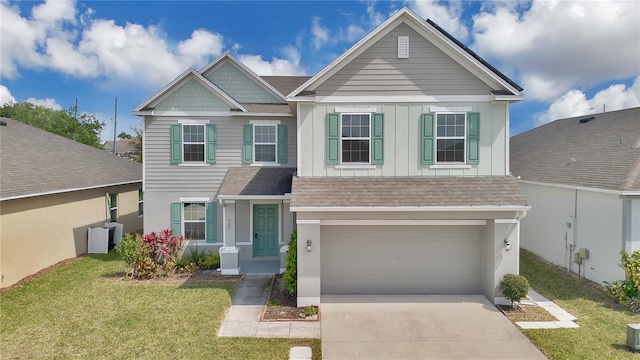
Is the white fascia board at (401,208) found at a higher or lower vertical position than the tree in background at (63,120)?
lower

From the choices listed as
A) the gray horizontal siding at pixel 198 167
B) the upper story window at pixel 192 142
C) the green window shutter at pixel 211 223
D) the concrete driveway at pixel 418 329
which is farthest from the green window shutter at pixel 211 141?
the concrete driveway at pixel 418 329

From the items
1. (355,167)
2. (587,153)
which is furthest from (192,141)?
(587,153)

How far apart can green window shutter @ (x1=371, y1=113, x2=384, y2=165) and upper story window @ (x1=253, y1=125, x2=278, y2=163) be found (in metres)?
4.72

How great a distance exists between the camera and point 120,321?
7.93 meters

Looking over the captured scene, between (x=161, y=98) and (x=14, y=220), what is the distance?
615cm

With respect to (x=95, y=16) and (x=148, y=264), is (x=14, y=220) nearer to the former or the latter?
(x=148, y=264)

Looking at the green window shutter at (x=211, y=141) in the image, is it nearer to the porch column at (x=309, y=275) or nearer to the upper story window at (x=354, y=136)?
the upper story window at (x=354, y=136)

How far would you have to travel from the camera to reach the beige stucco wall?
10.3 meters

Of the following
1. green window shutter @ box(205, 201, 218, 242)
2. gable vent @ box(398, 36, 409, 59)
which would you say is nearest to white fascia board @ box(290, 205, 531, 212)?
gable vent @ box(398, 36, 409, 59)

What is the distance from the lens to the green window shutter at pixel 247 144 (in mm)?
12984

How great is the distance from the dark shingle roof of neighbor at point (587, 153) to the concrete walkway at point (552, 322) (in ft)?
13.0

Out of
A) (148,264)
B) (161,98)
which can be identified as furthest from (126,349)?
(161,98)

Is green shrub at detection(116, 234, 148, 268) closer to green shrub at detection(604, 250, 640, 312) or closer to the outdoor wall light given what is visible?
the outdoor wall light

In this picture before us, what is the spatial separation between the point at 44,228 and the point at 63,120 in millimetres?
37204
